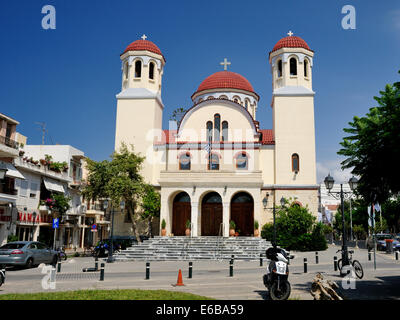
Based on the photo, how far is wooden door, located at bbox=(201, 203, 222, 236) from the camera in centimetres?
2996

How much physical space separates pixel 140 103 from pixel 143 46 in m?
5.30

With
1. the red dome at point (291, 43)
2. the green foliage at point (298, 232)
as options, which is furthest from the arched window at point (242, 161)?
the red dome at point (291, 43)

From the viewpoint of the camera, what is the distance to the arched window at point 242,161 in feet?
103

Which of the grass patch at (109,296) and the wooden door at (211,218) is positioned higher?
the wooden door at (211,218)

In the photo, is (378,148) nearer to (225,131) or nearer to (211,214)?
(211,214)

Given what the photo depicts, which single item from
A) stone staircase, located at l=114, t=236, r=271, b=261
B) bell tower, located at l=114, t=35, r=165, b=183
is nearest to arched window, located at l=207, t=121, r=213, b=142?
bell tower, located at l=114, t=35, r=165, b=183

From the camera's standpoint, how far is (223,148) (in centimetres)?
3172

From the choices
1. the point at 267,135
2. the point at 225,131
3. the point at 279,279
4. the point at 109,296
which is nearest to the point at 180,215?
the point at 225,131

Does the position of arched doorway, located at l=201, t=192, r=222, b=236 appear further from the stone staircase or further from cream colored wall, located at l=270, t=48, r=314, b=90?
cream colored wall, located at l=270, t=48, r=314, b=90

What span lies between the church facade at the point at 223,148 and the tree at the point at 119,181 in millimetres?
2068

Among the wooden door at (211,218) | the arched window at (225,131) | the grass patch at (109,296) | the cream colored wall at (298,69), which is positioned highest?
the cream colored wall at (298,69)

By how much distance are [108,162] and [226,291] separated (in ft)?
65.0

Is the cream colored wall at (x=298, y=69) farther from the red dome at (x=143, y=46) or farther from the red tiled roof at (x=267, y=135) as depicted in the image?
the red dome at (x=143, y=46)
